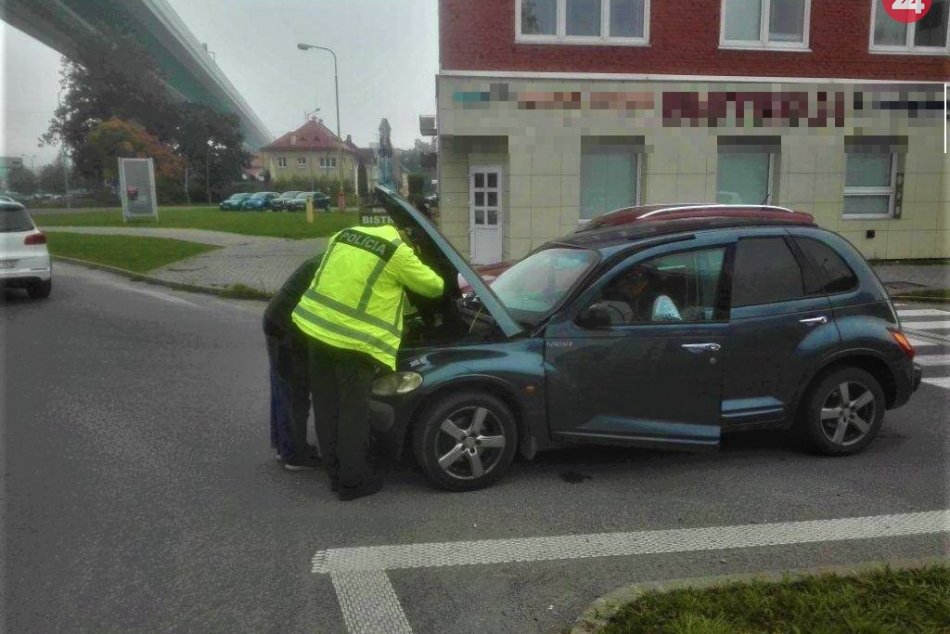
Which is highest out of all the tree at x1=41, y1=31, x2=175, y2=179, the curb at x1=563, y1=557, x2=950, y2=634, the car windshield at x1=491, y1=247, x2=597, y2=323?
the tree at x1=41, y1=31, x2=175, y2=179

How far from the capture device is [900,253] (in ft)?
55.0

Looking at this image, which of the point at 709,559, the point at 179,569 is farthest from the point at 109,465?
the point at 709,559

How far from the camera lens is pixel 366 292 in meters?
4.16

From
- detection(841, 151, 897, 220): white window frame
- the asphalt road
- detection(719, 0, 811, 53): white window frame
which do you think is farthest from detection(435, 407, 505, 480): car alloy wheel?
detection(841, 151, 897, 220): white window frame

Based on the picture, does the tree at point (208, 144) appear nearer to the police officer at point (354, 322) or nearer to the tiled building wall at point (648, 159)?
the tiled building wall at point (648, 159)

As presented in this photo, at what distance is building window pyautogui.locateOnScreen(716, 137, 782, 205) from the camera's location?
15617mm

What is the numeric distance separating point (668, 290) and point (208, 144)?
3257 inches

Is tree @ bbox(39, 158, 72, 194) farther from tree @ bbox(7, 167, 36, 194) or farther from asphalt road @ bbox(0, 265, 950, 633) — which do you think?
asphalt road @ bbox(0, 265, 950, 633)

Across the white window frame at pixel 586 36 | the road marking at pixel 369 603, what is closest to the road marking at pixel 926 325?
the white window frame at pixel 586 36

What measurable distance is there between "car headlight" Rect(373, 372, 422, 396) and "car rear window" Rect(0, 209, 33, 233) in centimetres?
954

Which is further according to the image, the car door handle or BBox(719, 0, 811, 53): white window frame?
BBox(719, 0, 811, 53): white window frame

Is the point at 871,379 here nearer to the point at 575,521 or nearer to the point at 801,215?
the point at 801,215

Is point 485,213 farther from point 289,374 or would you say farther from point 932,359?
point 289,374

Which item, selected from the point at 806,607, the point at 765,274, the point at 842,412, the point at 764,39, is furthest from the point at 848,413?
the point at 764,39
